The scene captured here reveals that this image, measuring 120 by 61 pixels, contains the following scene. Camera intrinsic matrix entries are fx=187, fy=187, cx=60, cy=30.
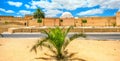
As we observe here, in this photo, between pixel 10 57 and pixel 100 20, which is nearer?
pixel 10 57

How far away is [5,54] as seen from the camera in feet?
27.5

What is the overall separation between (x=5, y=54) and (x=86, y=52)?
3721 mm

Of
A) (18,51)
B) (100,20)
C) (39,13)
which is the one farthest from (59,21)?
A: (18,51)

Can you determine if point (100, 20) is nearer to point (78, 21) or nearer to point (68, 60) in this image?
point (78, 21)

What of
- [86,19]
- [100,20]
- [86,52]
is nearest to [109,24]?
[100,20]

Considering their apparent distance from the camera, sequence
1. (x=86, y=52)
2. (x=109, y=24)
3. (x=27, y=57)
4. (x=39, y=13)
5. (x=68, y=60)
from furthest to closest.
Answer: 1. (x=39, y=13)
2. (x=109, y=24)
3. (x=86, y=52)
4. (x=27, y=57)
5. (x=68, y=60)

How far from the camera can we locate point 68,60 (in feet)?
23.7

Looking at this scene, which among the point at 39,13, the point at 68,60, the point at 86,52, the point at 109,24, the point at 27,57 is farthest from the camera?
the point at 39,13

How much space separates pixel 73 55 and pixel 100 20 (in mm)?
34909

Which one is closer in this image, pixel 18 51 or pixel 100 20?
pixel 18 51

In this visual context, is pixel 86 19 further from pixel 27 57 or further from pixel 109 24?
pixel 27 57

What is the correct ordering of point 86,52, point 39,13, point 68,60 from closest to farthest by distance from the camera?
point 68,60
point 86,52
point 39,13

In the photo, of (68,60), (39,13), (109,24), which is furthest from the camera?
(39,13)

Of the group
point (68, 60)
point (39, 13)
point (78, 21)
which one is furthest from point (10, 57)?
point (39, 13)
